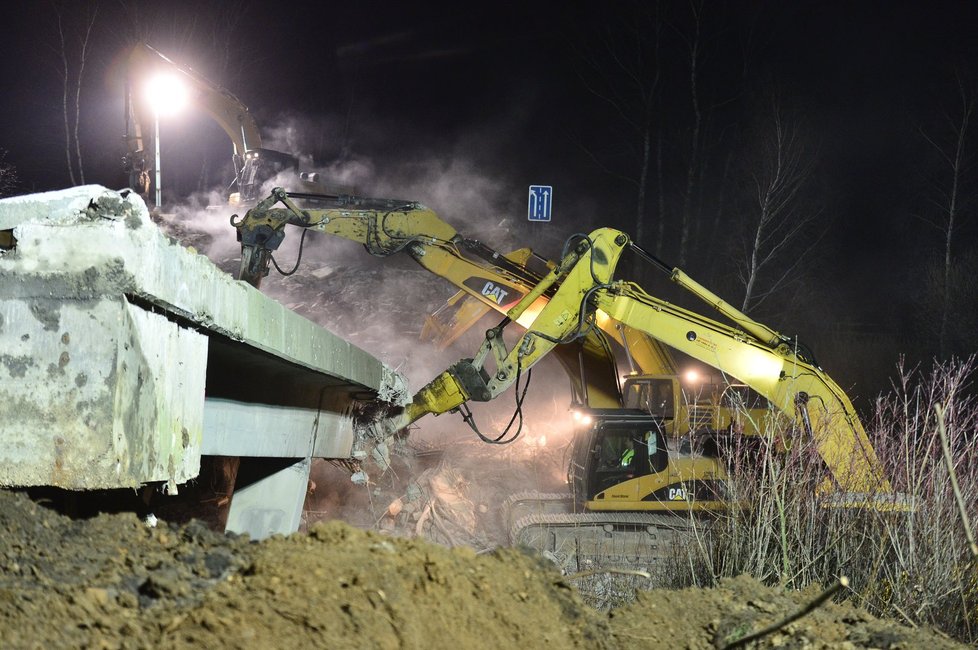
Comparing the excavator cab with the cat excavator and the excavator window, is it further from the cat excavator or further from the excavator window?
the excavator window

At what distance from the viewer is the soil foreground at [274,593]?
1.91 metres

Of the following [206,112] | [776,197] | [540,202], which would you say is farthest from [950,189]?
[206,112]

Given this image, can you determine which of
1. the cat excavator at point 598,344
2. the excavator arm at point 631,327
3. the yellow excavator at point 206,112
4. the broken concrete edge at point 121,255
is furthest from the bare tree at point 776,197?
the broken concrete edge at point 121,255

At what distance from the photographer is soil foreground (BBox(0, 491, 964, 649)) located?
191cm

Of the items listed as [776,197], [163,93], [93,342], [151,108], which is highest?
[163,93]

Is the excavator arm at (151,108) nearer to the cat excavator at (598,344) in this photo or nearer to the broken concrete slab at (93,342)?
the cat excavator at (598,344)

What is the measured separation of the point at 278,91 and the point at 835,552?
94.3 feet

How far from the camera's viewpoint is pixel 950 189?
21734 mm

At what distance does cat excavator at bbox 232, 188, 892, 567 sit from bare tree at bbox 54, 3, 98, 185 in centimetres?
1807

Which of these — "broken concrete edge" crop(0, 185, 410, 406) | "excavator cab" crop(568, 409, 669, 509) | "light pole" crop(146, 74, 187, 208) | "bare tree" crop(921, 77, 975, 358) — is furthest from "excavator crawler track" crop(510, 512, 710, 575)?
"bare tree" crop(921, 77, 975, 358)

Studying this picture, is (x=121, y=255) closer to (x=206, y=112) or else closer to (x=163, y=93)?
(x=163, y=93)

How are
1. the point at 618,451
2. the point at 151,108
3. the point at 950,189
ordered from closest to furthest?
1. the point at 618,451
2. the point at 151,108
3. the point at 950,189

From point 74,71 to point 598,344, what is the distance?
2215 cm

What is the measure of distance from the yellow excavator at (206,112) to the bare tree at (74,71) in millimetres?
6231
